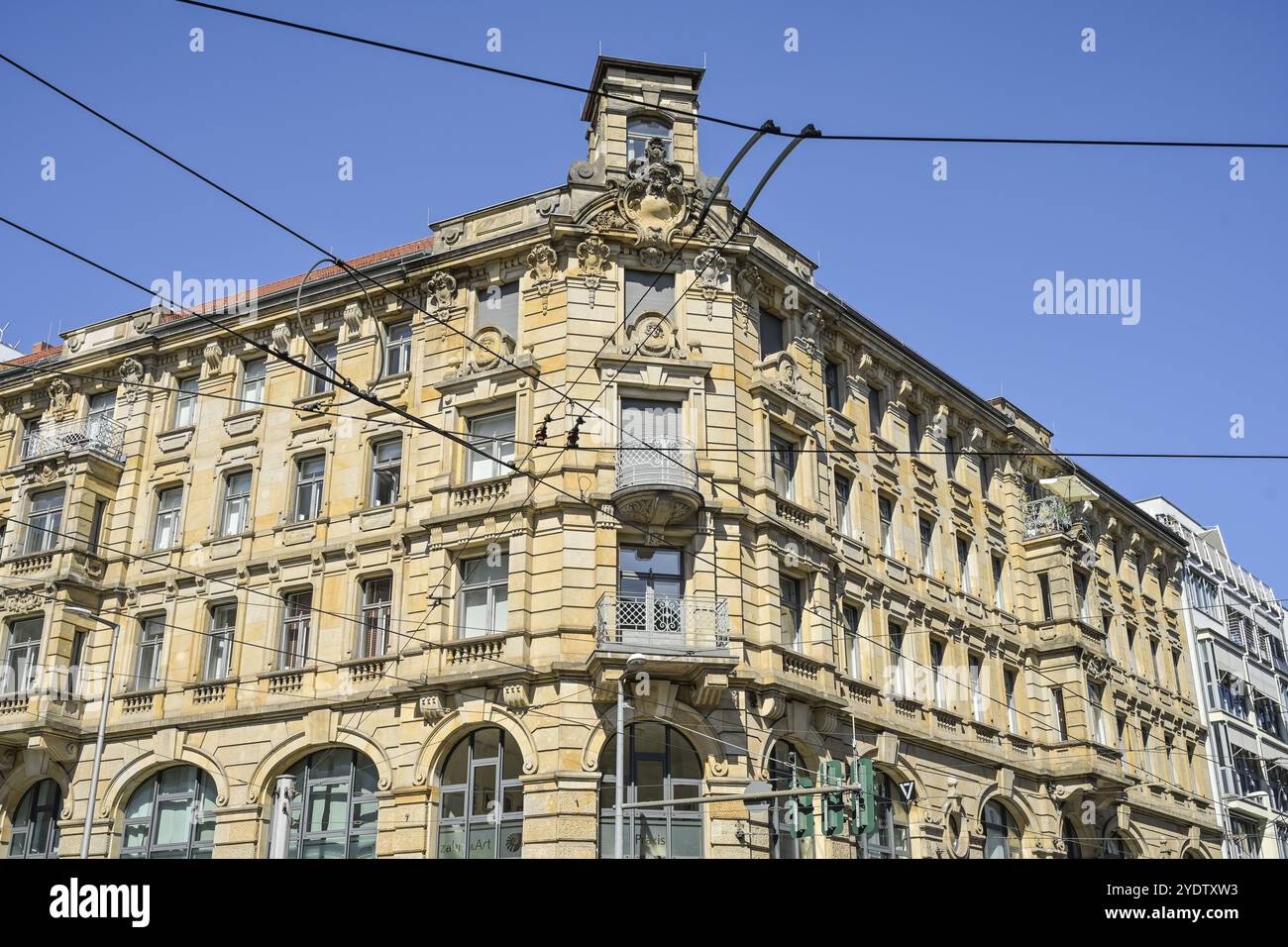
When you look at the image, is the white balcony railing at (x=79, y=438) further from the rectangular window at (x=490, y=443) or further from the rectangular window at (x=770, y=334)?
the rectangular window at (x=770, y=334)

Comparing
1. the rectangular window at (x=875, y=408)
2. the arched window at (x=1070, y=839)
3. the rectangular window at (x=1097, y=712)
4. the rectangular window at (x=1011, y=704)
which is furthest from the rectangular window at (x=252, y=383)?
the rectangular window at (x=1097, y=712)

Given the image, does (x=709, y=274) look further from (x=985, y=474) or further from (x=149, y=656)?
(x=149, y=656)

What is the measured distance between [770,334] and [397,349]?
9.36m

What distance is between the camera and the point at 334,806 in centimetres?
2922

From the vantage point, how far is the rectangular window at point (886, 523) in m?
35.9

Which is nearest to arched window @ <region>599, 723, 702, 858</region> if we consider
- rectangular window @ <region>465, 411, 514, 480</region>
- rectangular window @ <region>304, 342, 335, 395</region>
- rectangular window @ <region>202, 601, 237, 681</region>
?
rectangular window @ <region>465, 411, 514, 480</region>

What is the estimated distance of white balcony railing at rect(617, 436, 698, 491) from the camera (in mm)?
28469

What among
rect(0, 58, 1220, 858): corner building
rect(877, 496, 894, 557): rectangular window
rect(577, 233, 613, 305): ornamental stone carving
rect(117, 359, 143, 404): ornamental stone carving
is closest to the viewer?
rect(0, 58, 1220, 858): corner building

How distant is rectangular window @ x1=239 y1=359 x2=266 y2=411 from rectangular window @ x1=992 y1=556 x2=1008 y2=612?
22016 mm

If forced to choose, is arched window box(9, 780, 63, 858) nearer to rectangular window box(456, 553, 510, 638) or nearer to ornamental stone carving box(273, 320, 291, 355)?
rectangular window box(456, 553, 510, 638)

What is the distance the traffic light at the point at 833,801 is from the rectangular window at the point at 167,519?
64.8 feet

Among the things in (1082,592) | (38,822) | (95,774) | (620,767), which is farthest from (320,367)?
(1082,592)
